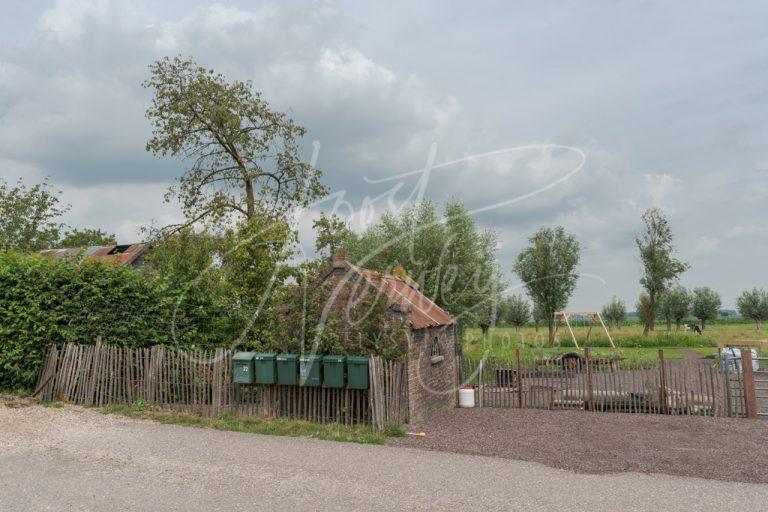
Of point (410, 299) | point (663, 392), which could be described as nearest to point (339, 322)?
point (410, 299)

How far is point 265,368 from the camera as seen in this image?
12.6 metres

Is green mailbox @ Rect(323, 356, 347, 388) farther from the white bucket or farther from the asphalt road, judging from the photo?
the white bucket

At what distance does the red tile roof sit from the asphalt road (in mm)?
3572

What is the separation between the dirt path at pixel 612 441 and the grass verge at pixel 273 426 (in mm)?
750

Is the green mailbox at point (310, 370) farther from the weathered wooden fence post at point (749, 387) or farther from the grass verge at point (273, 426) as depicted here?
the weathered wooden fence post at point (749, 387)

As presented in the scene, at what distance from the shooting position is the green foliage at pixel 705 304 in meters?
70.6

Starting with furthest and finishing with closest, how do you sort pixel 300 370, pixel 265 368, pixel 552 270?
pixel 552 270 → pixel 265 368 → pixel 300 370

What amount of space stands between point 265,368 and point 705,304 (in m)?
73.5

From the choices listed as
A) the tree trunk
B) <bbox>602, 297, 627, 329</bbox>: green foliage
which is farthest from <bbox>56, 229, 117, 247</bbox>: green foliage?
<bbox>602, 297, 627, 329</bbox>: green foliage

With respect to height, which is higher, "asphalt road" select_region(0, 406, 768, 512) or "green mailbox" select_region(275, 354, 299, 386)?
"green mailbox" select_region(275, 354, 299, 386)

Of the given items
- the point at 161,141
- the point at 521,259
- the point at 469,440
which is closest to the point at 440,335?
the point at 469,440

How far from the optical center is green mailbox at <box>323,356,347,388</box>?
39.4ft

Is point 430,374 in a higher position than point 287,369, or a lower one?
lower

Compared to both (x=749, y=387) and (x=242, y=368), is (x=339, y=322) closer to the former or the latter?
(x=242, y=368)
